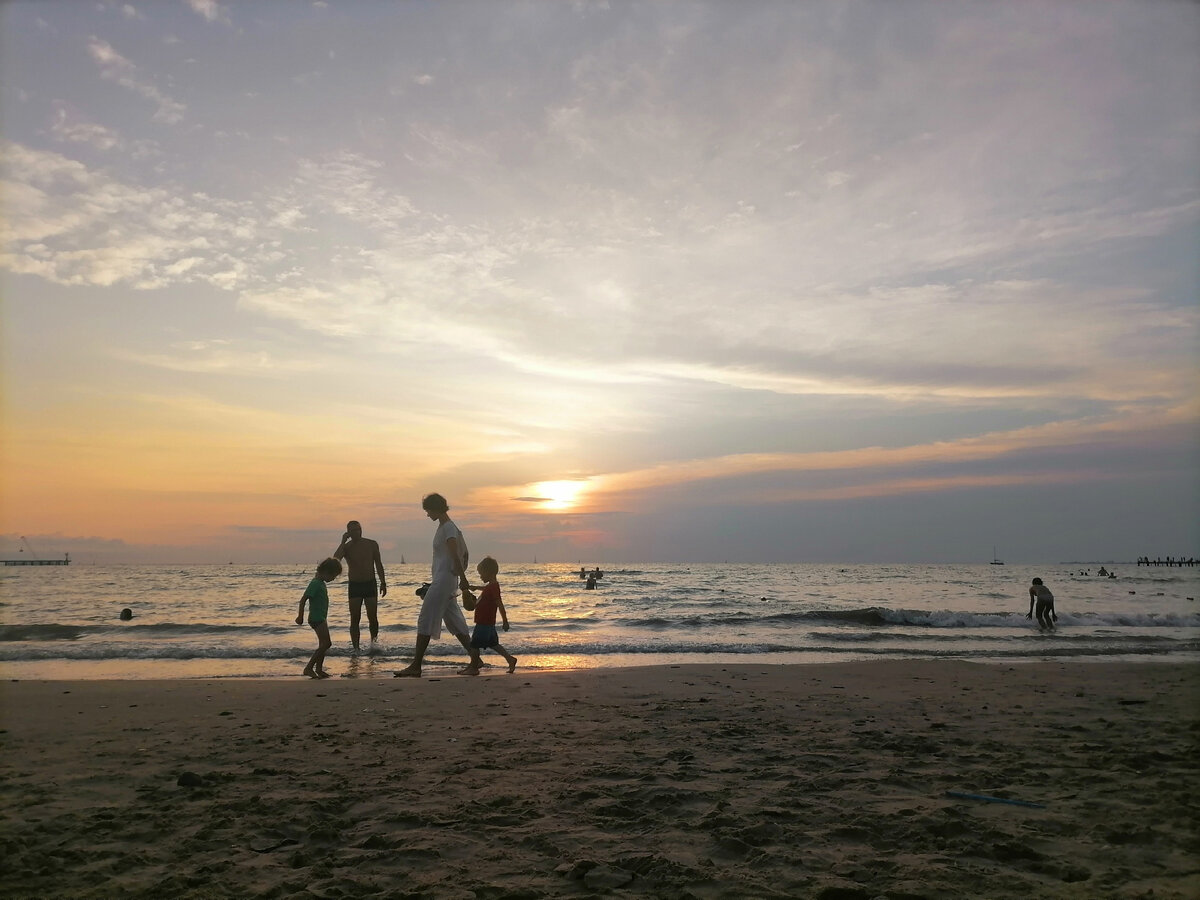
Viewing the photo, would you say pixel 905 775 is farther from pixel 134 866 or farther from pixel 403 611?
pixel 403 611

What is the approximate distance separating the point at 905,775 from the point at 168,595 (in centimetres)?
3869

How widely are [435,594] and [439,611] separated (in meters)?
0.28

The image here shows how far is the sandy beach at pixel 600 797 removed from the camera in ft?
10.6

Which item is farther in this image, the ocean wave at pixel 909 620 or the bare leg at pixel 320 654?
the ocean wave at pixel 909 620

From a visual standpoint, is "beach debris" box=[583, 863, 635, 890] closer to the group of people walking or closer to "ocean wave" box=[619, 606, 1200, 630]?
the group of people walking

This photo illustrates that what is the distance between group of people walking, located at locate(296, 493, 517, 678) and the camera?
9.96 m

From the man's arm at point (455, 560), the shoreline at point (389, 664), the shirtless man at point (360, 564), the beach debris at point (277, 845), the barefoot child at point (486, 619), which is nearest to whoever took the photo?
the beach debris at point (277, 845)

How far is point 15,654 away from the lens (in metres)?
14.3

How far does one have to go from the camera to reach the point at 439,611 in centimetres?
1011

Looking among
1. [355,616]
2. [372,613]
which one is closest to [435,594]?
[372,613]

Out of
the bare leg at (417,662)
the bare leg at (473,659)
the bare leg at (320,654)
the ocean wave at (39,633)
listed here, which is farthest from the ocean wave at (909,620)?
the ocean wave at (39,633)

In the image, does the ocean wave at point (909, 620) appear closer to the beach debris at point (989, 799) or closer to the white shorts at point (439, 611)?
the white shorts at point (439, 611)

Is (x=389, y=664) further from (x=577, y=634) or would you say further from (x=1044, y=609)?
(x=1044, y=609)

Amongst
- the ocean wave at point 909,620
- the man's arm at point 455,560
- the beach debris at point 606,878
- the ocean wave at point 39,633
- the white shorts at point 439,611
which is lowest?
the ocean wave at point 909,620
